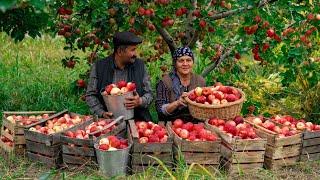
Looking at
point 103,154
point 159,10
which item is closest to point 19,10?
point 159,10

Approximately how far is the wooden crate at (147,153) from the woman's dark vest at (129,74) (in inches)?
44.0

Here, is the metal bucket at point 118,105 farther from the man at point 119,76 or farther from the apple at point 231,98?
the apple at point 231,98

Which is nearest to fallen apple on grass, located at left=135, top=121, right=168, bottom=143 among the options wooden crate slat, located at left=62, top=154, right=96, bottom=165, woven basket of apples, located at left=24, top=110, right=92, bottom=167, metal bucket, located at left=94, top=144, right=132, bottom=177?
metal bucket, located at left=94, top=144, right=132, bottom=177

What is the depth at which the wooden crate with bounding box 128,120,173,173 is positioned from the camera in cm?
539

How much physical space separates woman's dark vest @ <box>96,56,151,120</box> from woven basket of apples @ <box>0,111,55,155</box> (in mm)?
641

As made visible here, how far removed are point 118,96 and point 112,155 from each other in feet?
2.90

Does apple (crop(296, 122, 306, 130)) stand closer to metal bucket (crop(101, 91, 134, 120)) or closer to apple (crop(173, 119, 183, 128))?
apple (crop(173, 119, 183, 128))

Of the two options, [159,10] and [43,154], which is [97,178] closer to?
[43,154]

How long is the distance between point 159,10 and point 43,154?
6.33 feet

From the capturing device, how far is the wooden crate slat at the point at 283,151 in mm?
5695

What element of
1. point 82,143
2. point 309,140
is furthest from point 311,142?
point 82,143

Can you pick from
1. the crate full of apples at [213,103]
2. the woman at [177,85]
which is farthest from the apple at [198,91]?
the woman at [177,85]

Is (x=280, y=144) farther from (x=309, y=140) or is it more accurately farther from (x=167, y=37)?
(x=167, y=37)

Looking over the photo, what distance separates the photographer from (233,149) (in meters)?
5.47
